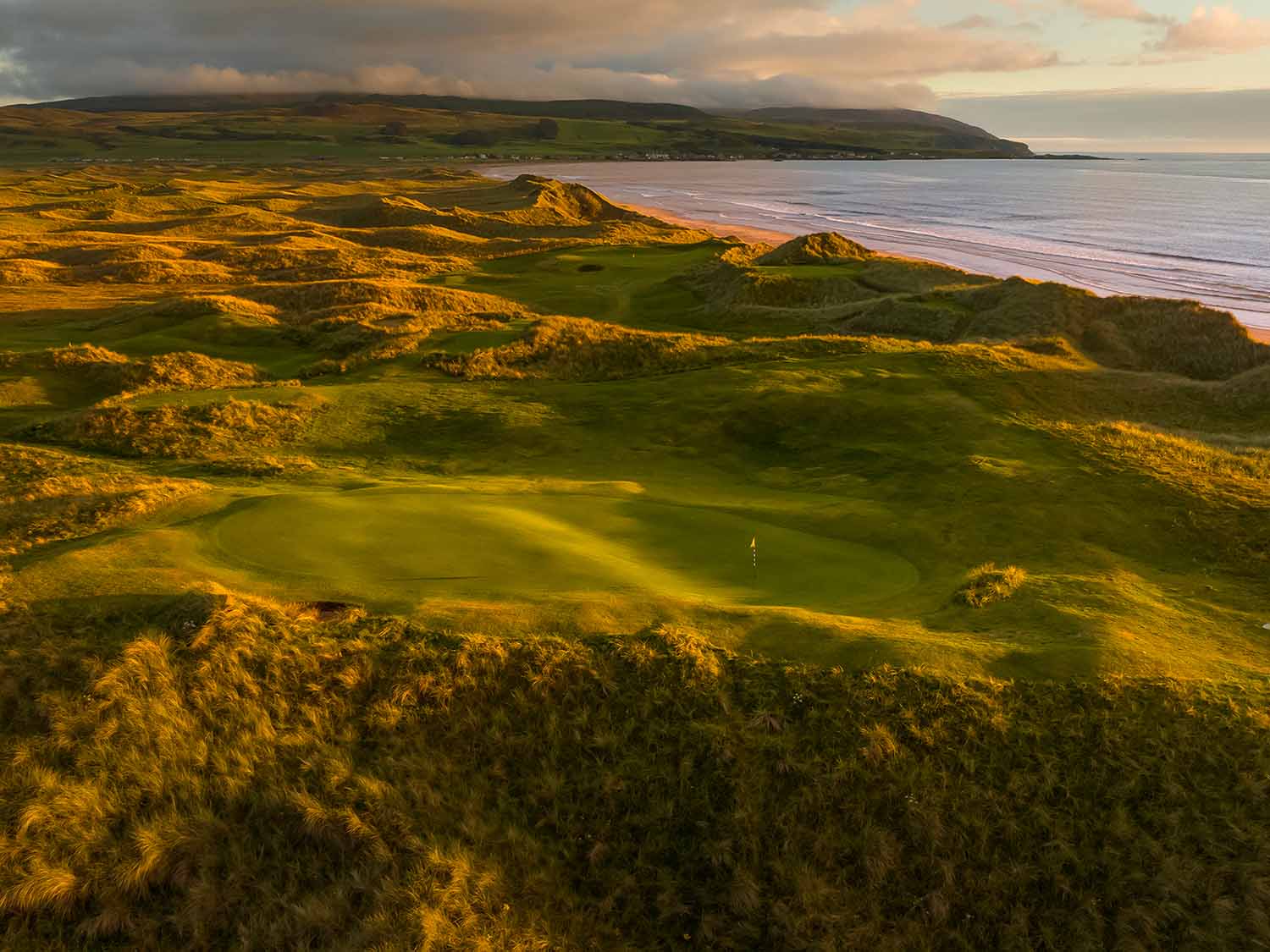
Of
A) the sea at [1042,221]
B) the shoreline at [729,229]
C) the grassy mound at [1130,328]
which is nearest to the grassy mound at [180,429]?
the grassy mound at [1130,328]

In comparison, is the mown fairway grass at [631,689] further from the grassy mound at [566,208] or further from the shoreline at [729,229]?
the grassy mound at [566,208]

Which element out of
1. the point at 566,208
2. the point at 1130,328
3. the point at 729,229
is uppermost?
the point at 566,208

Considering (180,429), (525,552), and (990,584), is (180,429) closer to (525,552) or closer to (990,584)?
(525,552)

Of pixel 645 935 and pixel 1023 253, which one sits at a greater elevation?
pixel 1023 253

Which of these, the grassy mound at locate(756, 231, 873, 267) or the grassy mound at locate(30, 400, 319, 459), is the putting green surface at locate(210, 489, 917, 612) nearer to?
the grassy mound at locate(30, 400, 319, 459)

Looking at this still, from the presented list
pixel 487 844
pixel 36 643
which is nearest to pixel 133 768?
pixel 36 643

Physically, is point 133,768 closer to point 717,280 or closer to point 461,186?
point 717,280

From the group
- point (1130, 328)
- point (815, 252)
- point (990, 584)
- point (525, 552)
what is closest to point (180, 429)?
point (525, 552)
